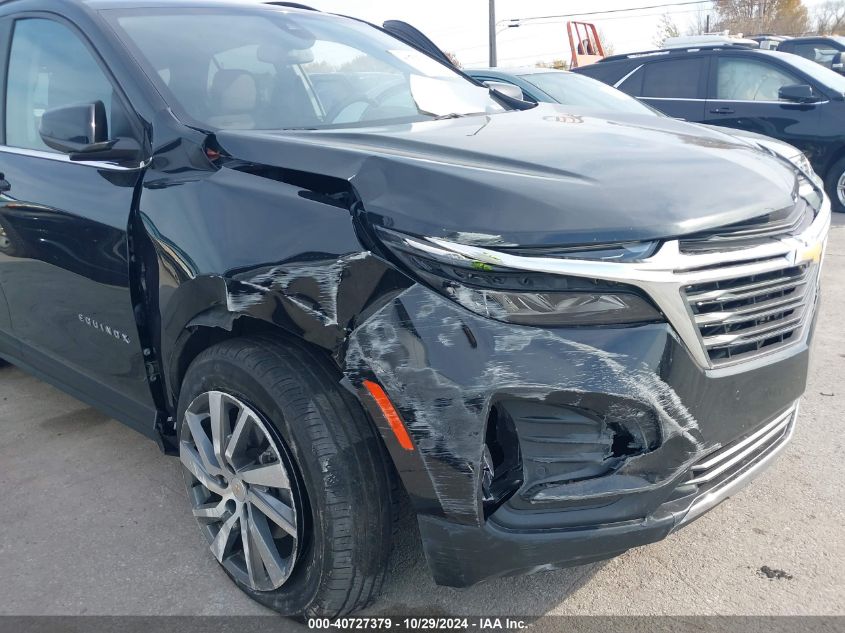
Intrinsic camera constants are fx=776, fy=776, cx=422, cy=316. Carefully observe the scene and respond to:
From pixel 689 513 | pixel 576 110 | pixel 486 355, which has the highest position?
pixel 576 110

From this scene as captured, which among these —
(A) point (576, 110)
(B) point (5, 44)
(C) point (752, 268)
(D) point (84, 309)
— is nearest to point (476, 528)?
(C) point (752, 268)

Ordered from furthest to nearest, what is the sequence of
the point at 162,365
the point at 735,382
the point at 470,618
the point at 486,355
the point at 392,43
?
the point at 392,43, the point at 162,365, the point at 470,618, the point at 735,382, the point at 486,355

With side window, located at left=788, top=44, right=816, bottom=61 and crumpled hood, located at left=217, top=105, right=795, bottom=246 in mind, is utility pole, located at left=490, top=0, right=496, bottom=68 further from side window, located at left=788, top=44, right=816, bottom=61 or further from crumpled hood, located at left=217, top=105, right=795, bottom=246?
crumpled hood, located at left=217, top=105, right=795, bottom=246

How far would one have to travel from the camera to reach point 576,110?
3.09 metres

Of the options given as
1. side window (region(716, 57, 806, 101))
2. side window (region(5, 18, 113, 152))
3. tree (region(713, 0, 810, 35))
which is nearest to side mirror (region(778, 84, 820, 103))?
side window (region(716, 57, 806, 101))

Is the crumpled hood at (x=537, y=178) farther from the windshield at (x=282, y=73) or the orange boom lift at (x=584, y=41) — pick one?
the orange boom lift at (x=584, y=41)

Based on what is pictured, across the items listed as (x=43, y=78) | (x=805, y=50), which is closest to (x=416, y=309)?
(x=43, y=78)

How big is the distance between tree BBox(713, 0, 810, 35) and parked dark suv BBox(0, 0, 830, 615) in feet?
162

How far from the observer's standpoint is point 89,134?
2416mm

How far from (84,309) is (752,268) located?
2173 mm

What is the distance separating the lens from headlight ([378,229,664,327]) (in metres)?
1.71

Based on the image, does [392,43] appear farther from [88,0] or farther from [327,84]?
[88,0]

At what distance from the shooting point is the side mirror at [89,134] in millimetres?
2418

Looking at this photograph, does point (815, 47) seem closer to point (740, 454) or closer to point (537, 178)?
point (740, 454)
